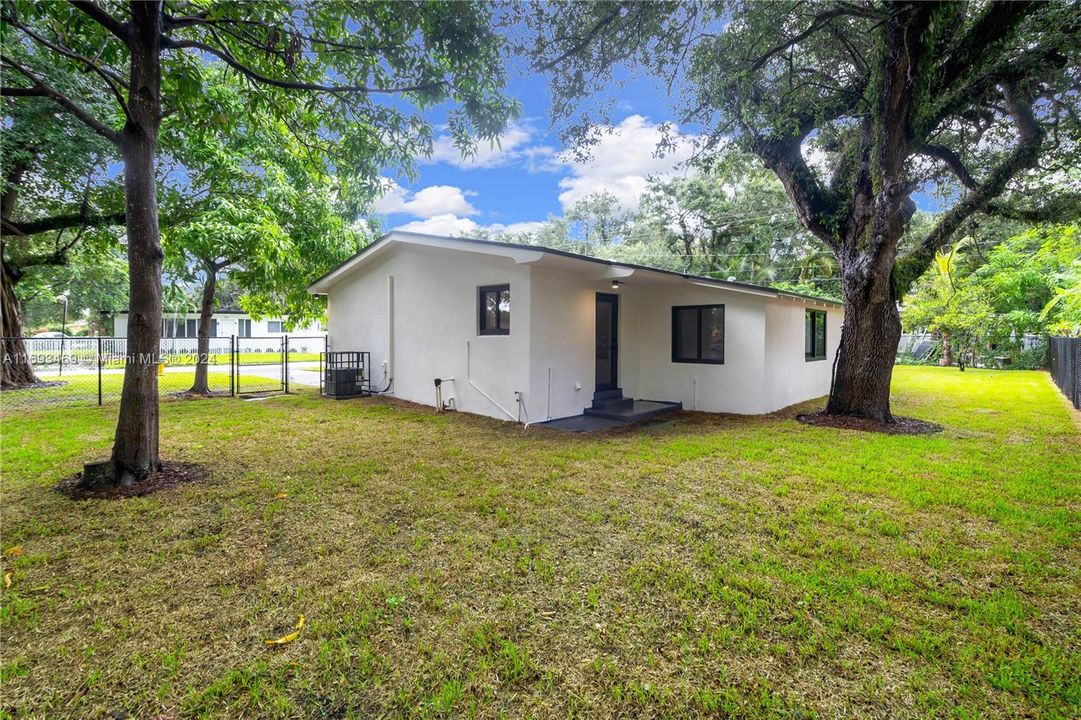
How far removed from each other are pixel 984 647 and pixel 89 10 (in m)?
7.64

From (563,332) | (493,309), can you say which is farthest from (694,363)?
(493,309)

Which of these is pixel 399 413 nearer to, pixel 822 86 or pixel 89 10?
pixel 89 10

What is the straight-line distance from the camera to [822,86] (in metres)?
7.41

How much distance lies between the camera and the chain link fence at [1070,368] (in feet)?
30.2

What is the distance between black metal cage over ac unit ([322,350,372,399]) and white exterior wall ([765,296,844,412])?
28.4ft

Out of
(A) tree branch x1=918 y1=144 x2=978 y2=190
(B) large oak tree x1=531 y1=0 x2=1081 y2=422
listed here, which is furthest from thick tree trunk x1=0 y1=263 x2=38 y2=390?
(A) tree branch x1=918 y1=144 x2=978 y2=190

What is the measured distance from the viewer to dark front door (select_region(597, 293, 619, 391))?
29.3 ft

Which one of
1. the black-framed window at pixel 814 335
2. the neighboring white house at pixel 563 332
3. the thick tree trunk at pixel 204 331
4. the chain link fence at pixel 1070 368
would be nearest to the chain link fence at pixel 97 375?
the thick tree trunk at pixel 204 331

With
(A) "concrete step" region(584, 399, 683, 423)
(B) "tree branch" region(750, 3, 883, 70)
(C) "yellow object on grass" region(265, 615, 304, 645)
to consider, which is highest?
(B) "tree branch" region(750, 3, 883, 70)

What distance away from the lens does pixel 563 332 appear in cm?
796

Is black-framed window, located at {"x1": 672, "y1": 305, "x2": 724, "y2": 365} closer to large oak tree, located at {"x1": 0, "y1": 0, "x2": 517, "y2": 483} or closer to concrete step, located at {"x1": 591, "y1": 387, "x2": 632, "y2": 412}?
concrete step, located at {"x1": 591, "y1": 387, "x2": 632, "y2": 412}

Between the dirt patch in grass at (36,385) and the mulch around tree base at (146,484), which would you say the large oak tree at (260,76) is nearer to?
the mulch around tree base at (146,484)

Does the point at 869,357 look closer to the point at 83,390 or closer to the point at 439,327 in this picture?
the point at 439,327

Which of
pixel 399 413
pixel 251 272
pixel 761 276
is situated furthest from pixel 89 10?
pixel 761 276
